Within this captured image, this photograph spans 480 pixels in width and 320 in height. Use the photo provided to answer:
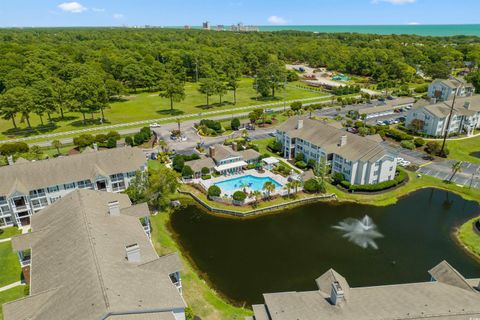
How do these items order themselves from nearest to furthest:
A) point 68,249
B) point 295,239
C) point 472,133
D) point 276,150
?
point 68,249 → point 295,239 → point 276,150 → point 472,133

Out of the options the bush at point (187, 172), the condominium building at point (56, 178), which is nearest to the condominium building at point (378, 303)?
the condominium building at point (56, 178)

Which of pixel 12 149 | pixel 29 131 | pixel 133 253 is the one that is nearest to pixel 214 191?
pixel 133 253

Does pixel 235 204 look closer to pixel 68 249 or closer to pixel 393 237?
pixel 393 237

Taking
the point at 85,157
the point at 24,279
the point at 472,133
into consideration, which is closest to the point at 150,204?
the point at 85,157

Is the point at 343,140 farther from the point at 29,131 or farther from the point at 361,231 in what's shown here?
the point at 29,131

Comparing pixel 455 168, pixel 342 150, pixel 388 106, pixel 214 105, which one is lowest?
pixel 455 168

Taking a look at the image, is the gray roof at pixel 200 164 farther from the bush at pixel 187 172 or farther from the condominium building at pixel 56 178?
the condominium building at pixel 56 178

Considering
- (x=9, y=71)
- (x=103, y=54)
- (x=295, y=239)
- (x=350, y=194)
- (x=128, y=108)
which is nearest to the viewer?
(x=295, y=239)
